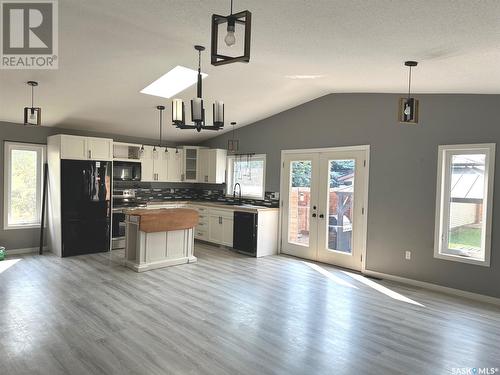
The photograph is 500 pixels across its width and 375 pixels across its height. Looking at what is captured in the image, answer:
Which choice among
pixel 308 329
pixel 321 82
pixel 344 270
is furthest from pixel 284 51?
pixel 344 270

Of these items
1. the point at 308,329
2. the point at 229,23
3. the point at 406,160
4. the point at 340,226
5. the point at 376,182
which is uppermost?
the point at 229,23

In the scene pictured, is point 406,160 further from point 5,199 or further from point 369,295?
point 5,199

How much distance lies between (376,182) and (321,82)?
1.73m

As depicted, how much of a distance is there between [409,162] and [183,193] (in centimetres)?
532

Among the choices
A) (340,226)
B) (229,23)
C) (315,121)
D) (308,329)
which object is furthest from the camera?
(315,121)

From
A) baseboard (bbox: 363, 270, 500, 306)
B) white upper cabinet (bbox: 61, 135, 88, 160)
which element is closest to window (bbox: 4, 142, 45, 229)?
white upper cabinet (bbox: 61, 135, 88, 160)

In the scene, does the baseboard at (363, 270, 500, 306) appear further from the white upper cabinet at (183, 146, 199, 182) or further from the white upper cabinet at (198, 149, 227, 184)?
the white upper cabinet at (183, 146, 199, 182)

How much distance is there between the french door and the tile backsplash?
51 centimetres

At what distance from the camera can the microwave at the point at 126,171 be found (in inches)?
265

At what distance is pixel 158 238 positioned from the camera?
17.9ft

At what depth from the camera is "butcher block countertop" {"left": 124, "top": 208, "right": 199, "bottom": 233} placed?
5.19 meters

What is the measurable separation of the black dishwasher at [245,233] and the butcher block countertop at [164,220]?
3.60 feet

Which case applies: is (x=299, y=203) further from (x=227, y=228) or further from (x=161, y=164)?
(x=161, y=164)

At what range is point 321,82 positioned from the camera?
4977 millimetres
